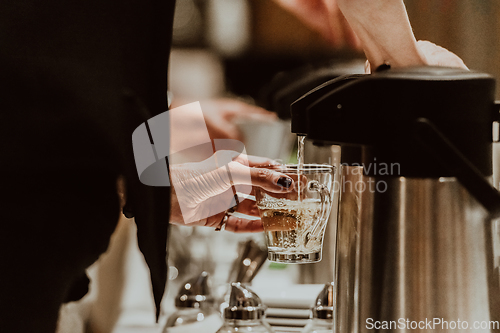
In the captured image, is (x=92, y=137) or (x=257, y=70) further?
(x=257, y=70)

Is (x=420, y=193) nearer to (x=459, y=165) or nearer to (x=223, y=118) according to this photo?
(x=459, y=165)

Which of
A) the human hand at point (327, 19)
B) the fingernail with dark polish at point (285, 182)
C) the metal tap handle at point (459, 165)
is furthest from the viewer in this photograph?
the human hand at point (327, 19)

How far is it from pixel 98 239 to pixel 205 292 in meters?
0.22

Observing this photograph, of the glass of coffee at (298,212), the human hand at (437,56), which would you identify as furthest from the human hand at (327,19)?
the glass of coffee at (298,212)

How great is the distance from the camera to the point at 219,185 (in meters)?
0.68

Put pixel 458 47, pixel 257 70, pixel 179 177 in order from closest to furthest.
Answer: pixel 179 177, pixel 458 47, pixel 257 70

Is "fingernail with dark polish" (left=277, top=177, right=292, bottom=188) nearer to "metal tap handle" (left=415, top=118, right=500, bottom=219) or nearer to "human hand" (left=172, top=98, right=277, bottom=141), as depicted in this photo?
"metal tap handle" (left=415, top=118, right=500, bottom=219)

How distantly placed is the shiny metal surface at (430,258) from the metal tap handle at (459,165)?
0.03 meters

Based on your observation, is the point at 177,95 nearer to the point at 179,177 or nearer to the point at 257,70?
the point at 257,70

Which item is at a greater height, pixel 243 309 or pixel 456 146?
pixel 456 146

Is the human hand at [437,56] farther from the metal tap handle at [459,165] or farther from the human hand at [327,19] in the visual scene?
the human hand at [327,19]

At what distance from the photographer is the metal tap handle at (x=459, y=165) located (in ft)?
1.54

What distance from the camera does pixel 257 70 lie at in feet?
4.87

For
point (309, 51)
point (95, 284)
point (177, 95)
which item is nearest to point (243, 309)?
point (95, 284)
